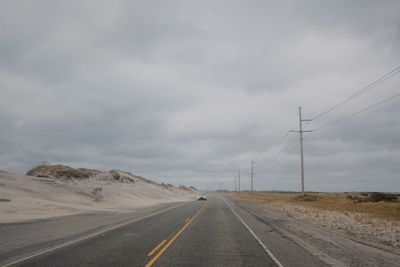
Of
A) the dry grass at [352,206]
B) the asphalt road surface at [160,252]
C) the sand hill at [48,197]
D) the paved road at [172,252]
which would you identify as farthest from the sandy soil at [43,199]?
the dry grass at [352,206]

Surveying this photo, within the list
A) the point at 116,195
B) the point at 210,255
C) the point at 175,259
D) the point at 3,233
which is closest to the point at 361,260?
the point at 210,255

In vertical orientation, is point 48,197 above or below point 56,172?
below

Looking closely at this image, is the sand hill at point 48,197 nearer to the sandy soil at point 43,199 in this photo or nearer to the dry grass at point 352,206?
the sandy soil at point 43,199

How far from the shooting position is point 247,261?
11.4m

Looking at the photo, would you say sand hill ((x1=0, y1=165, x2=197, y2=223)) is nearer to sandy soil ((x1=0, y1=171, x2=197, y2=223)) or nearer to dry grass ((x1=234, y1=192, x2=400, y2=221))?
sandy soil ((x1=0, y1=171, x2=197, y2=223))

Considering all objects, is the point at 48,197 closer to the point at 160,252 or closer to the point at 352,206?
the point at 352,206

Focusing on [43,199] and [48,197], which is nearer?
[43,199]

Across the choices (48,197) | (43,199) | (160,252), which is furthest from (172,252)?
(48,197)

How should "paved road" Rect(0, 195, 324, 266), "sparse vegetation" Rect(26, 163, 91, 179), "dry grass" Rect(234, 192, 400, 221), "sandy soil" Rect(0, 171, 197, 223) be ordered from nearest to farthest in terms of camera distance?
"paved road" Rect(0, 195, 324, 266), "sandy soil" Rect(0, 171, 197, 223), "dry grass" Rect(234, 192, 400, 221), "sparse vegetation" Rect(26, 163, 91, 179)

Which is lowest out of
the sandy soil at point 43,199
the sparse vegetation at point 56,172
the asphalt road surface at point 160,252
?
the asphalt road surface at point 160,252

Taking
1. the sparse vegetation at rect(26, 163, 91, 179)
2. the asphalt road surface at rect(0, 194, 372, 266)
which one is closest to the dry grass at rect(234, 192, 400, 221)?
the asphalt road surface at rect(0, 194, 372, 266)

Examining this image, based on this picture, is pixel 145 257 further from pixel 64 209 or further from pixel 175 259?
pixel 64 209

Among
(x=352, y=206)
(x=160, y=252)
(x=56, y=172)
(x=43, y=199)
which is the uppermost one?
(x=56, y=172)

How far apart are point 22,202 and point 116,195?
34246mm
